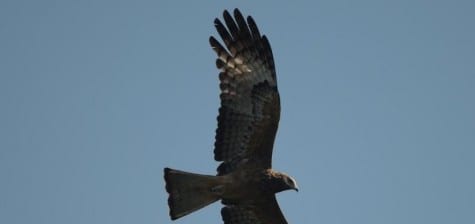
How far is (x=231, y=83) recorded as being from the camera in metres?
10.4

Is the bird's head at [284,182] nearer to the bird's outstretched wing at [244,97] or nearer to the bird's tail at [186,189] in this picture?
the bird's outstretched wing at [244,97]

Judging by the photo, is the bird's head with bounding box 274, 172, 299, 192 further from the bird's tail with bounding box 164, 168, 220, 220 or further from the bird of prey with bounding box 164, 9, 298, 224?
the bird's tail with bounding box 164, 168, 220, 220

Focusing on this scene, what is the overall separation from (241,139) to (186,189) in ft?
3.58

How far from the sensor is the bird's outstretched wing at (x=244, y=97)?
10.2 m

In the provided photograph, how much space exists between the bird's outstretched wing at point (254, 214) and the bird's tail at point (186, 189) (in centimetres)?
73

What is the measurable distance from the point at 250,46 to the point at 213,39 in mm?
567

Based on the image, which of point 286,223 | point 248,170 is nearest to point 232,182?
point 248,170

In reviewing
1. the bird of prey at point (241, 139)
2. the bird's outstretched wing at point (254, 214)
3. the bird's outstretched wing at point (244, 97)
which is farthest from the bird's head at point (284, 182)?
the bird's outstretched wing at point (254, 214)

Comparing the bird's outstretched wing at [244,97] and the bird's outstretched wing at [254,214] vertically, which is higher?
the bird's outstretched wing at [244,97]

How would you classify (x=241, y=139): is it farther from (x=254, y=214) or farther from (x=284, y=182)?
(x=254, y=214)

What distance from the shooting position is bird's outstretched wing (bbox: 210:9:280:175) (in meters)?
10.2

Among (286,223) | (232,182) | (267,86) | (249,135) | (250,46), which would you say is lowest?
(286,223)

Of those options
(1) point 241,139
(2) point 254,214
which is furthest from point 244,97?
(2) point 254,214

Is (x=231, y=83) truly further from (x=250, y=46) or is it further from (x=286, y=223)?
(x=286, y=223)
